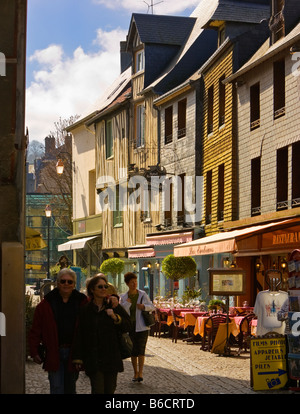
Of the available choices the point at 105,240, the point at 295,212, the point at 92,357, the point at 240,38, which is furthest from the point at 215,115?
the point at 92,357

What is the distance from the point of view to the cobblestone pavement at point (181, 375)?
13.0 meters

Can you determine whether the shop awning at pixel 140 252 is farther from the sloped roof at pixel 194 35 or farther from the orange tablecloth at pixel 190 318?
the orange tablecloth at pixel 190 318

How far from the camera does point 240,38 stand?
28.4 meters

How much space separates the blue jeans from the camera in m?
9.09

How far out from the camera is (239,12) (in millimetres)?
30578

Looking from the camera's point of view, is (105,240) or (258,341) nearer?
(258,341)

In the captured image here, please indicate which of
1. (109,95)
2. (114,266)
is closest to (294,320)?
(114,266)

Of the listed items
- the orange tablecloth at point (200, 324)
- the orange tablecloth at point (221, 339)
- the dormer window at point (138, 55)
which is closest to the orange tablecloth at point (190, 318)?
the orange tablecloth at point (200, 324)

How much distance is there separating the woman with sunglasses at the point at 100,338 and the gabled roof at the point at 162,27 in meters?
29.3

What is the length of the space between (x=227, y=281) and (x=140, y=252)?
18.5 metres

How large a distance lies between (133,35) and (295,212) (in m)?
18.1

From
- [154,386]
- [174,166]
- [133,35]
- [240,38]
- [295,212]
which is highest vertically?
[133,35]

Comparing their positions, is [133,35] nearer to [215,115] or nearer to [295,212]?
[215,115]

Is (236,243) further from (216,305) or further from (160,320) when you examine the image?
(160,320)
